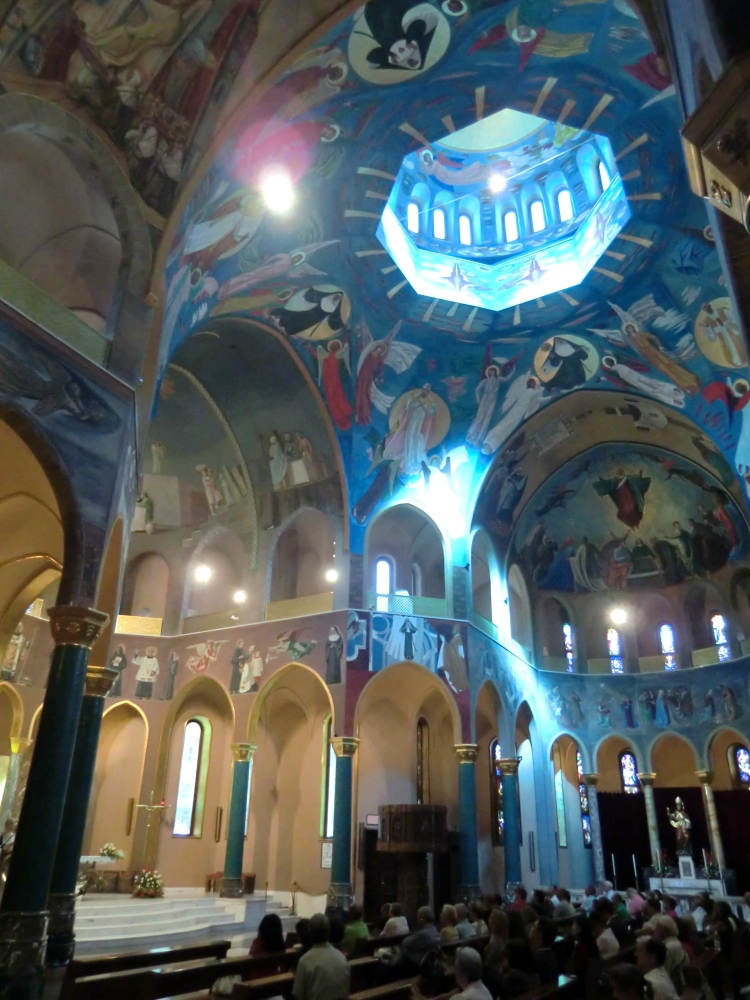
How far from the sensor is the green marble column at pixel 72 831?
9.65 meters

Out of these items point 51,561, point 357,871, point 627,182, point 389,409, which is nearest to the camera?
point 51,561

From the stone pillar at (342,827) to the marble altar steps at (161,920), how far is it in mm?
1517

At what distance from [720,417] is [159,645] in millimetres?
16017

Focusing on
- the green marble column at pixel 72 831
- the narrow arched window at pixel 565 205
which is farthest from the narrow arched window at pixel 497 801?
the narrow arched window at pixel 565 205

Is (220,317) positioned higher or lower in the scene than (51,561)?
higher

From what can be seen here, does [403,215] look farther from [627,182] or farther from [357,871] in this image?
[357,871]

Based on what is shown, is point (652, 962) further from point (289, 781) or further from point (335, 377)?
point (289, 781)

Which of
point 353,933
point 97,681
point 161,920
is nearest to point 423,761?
point 161,920

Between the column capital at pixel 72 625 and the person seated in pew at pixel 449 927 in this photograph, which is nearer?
the column capital at pixel 72 625

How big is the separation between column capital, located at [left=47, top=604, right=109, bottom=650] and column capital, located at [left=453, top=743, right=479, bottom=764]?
1203 cm

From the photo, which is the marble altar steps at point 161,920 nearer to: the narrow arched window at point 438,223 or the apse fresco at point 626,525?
the apse fresco at point 626,525

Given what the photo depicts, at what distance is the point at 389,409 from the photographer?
67.2 feet

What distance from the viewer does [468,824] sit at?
1852cm

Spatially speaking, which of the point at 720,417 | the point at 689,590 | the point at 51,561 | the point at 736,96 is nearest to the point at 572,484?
the point at 689,590
